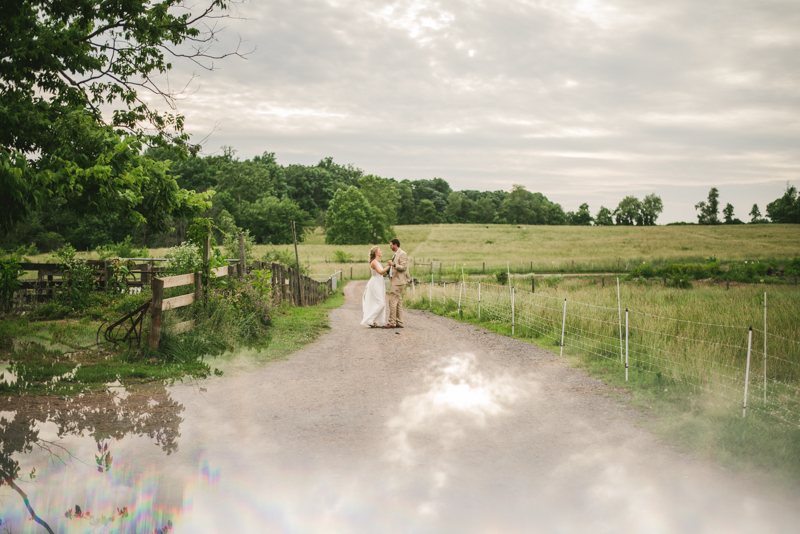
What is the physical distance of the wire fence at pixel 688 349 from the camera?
22.1ft

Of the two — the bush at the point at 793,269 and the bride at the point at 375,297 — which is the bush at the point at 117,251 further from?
the bush at the point at 793,269

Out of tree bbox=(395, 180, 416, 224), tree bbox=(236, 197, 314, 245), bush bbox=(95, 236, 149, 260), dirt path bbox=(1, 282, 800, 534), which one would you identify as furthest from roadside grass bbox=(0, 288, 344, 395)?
tree bbox=(395, 180, 416, 224)

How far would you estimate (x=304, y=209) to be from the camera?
106688mm

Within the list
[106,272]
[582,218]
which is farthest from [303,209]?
[106,272]

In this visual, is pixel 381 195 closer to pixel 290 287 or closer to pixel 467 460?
pixel 290 287

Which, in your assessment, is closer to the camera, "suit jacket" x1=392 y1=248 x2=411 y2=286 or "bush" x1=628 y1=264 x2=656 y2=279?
"suit jacket" x1=392 y1=248 x2=411 y2=286

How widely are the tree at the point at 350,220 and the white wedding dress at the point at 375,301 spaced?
7185 centimetres

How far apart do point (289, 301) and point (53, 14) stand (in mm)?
11693

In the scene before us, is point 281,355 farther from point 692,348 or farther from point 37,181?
point 692,348

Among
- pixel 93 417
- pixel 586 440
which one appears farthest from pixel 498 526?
pixel 93 417

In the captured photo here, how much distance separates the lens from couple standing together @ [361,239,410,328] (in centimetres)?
1452

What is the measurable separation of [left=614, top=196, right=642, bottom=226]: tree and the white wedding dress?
125 metres

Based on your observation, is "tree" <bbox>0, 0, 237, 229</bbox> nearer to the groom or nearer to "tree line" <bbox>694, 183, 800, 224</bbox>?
the groom

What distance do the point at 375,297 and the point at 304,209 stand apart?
3714 inches
